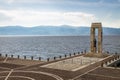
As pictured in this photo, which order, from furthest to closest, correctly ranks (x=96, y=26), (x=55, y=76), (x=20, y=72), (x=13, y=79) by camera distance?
(x=96, y=26), (x=20, y=72), (x=55, y=76), (x=13, y=79)

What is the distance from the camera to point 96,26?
2530 inches

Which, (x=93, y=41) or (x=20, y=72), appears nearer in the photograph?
(x=20, y=72)

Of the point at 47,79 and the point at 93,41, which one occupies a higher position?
the point at 93,41

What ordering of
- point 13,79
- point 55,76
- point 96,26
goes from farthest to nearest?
point 96,26
point 55,76
point 13,79

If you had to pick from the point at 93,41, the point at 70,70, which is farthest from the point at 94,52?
the point at 70,70

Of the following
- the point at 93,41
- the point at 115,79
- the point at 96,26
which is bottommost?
the point at 115,79

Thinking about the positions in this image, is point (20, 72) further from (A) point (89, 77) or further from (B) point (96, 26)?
(B) point (96, 26)

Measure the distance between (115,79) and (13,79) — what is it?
675 inches

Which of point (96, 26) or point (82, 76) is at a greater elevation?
point (96, 26)

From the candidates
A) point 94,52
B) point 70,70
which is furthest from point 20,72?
point 94,52

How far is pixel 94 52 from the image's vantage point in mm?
66000

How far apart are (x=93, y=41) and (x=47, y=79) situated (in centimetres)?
3420

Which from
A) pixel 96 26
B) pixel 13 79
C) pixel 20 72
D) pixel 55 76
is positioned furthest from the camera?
pixel 96 26

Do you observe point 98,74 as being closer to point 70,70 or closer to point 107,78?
point 107,78
